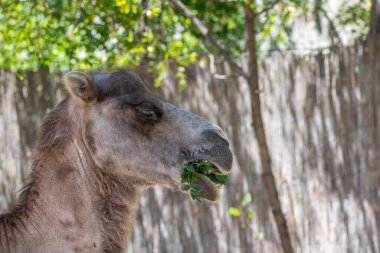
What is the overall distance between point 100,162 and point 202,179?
610 mm

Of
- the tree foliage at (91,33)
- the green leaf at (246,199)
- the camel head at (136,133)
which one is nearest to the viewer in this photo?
the camel head at (136,133)

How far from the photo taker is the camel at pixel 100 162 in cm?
397

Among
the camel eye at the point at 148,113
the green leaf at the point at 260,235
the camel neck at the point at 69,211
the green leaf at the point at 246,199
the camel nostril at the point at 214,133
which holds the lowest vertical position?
the green leaf at the point at 260,235

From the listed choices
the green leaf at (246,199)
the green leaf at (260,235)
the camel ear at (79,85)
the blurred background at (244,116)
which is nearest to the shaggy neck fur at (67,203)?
the camel ear at (79,85)

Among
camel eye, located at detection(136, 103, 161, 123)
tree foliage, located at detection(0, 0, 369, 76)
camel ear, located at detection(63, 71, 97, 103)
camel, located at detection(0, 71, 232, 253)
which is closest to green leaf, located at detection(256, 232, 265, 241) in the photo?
tree foliage, located at detection(0, 0, 369, 76)

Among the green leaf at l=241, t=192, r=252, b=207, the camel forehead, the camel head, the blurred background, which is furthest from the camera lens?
the green leaf at l=241, t=192, r=252, b=207

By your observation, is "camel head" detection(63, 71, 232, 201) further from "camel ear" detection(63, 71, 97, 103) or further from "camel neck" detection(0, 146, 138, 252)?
"camel neck" detection(0, 146, 138, 252)

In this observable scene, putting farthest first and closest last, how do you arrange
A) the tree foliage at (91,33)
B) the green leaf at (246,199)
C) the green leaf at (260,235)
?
1. the green leaf at (260,235)
2. the green leaf at (246,199)
3. the tree foliage at (91,33)

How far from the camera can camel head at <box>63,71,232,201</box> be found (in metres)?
4.11

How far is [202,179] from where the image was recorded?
13.2ft

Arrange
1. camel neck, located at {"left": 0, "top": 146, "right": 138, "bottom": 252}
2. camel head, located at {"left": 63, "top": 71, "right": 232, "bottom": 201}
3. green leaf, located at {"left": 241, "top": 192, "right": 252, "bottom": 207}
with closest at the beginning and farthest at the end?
camel neck, located at {"left": 0, "top": 146, "right": 138, "bottom": 252}, camel head, located at {"left": 63, "top": 71, "right": 232, "bottom": 201}, green leaf, located at {"left": 241, "top": 192, "right": 252, "bottom": 207}

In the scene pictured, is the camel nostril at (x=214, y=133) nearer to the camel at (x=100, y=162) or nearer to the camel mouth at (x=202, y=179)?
the camel at (x=100, y=162)

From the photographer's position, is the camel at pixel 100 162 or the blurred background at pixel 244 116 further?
the blurred background at pixel 244 116

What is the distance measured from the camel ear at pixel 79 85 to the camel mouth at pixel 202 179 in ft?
2.37
